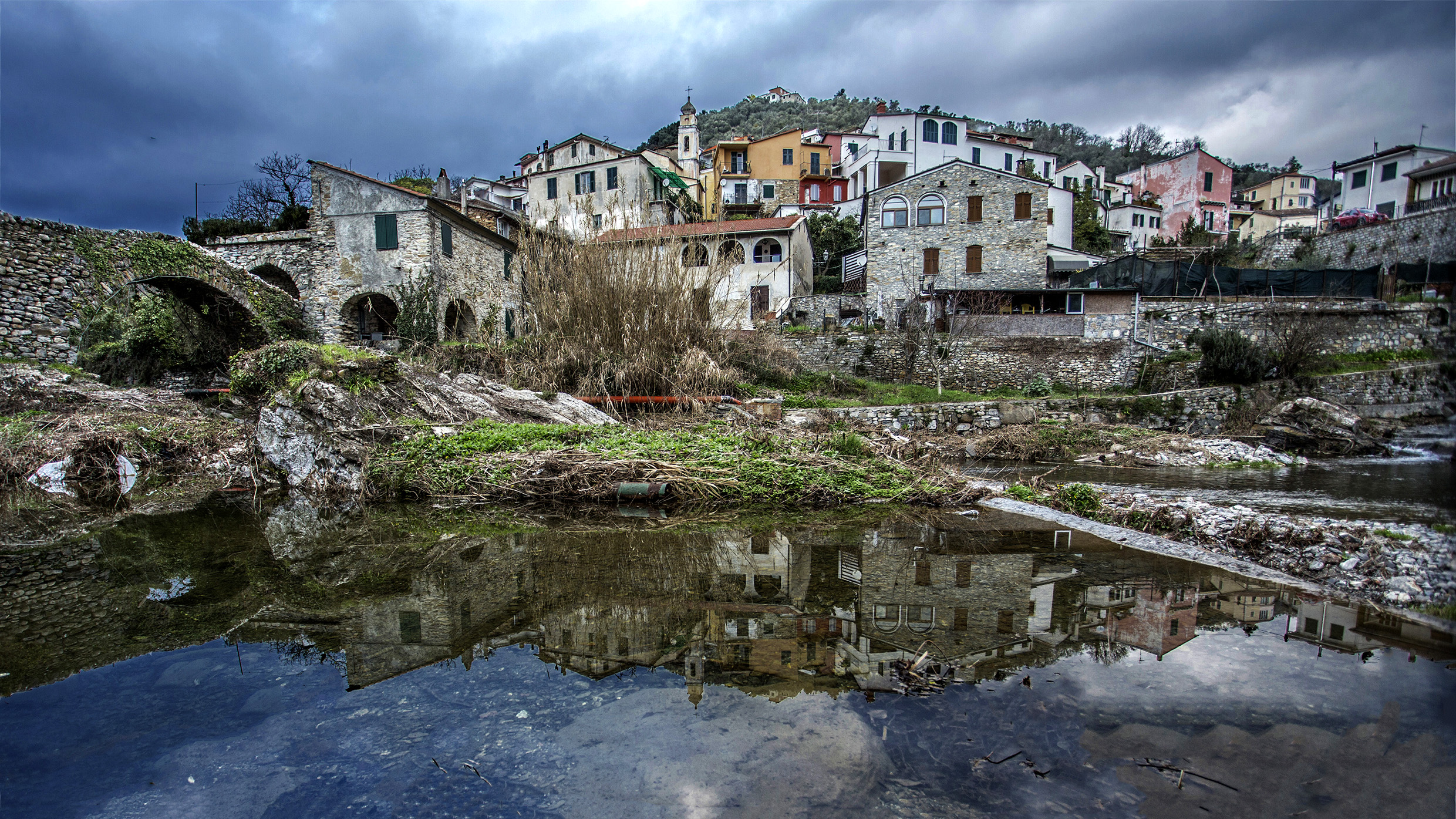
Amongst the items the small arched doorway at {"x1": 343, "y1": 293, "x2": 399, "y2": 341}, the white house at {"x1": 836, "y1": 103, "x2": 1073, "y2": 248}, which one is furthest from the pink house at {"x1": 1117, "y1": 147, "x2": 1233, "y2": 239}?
the small arched doorway at {"x1": 343, "y1": 293, "x2": 399, "y2": 341}

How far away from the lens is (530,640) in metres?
3.44

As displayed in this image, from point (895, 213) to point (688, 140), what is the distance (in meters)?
26.9

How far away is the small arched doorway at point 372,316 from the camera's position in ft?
64.8

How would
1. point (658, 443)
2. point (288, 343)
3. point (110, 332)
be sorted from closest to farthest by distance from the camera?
point (658, 443) < point (288, 343) < point (110, 332)

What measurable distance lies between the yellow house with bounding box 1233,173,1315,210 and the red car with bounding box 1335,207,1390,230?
59.5ft

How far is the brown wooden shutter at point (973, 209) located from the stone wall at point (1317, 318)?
302 inches

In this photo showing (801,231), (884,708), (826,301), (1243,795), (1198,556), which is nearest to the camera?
(1243,795)

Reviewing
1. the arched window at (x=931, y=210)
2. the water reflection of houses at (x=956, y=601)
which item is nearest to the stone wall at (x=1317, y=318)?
the arched window at (x=931, y=210)

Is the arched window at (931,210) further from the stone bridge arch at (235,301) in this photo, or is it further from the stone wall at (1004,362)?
the stone bridge arch at (235,301)

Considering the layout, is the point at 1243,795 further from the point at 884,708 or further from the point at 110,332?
the point at 110,332

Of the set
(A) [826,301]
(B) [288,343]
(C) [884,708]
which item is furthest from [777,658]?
(A) [826,301]

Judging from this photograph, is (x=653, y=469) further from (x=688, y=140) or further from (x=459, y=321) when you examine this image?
(x=688, y=140)

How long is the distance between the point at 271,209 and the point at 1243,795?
33.7m

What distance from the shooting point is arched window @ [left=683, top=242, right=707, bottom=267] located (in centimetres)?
1163
